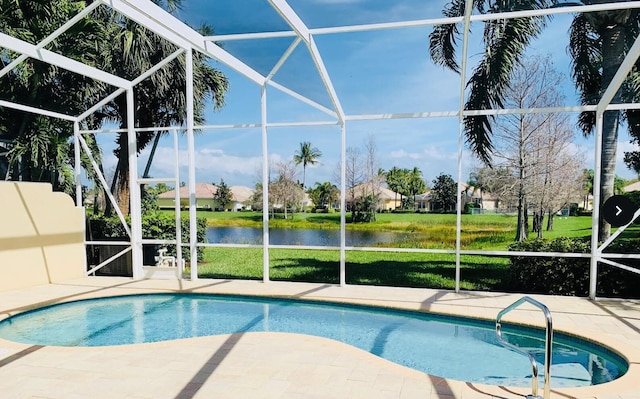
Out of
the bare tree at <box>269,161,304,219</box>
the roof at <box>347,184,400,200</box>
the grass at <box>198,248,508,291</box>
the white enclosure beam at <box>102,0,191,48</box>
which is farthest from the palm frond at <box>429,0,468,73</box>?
the bare tree at <box>269,161,304,219</box>

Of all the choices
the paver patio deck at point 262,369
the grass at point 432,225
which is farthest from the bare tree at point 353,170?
the paver patio deck at point 262,369

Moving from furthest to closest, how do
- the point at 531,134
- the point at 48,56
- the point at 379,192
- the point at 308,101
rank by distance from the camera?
the point at 379,192 → the point at 531,134 → the point at 308,101 → the point at 48,56

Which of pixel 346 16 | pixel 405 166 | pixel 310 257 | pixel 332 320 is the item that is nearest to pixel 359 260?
pixel 310 257

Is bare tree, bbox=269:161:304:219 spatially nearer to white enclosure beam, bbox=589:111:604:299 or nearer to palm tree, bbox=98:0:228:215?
palm tree, bbox=98:0:228:215

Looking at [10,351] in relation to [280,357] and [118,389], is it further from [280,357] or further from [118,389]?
[280,357]

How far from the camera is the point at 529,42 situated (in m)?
8.70

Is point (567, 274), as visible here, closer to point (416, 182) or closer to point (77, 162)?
point (77, 162)

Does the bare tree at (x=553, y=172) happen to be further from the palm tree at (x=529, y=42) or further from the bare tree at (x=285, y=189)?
the bare tree at (x=285, y=189)

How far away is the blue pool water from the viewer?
4.72 metres

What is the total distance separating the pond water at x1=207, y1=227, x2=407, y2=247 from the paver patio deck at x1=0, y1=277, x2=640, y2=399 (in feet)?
34.7

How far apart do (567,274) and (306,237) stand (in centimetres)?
1089

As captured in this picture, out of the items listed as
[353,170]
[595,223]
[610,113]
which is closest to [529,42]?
[610,113]

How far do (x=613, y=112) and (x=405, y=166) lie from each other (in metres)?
10.5

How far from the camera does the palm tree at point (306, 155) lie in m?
20.2
